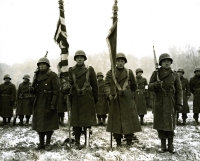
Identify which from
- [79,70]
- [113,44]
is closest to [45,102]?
[79,70]

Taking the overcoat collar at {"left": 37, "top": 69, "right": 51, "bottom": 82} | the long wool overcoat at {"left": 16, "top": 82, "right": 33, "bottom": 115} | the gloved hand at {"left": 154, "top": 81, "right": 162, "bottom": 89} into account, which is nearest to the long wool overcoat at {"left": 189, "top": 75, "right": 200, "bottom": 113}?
the gloved hand at {"left": 154, "top": 81, "right": 162, "bottom": 89}

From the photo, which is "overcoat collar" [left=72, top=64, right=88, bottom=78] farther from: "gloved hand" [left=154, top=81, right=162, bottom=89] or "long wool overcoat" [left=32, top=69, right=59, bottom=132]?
"gloved hand" [left=154, top=81, right=162, bottom=89]

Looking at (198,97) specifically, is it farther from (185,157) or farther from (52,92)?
(52,92)

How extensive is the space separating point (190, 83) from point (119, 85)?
588 cm

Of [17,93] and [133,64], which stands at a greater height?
[133,64]

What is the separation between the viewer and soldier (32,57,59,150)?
6.00 meters

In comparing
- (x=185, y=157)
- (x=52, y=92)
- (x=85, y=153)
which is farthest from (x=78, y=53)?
(x=185, y=157)

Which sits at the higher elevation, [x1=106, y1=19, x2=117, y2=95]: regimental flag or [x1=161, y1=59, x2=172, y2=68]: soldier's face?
[x1=106, y1=19, x2=117, y2=95]: regimental flag

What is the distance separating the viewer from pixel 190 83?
10.7m

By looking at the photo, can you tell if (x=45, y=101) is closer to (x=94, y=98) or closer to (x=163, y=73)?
(x=94, y=98)

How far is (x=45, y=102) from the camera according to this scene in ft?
20.0

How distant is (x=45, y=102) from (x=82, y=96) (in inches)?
39.0

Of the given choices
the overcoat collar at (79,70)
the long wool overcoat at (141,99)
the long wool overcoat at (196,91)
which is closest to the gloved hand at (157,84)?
the overcoat collar at (79,70)

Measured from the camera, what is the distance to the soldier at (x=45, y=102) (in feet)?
19.7
